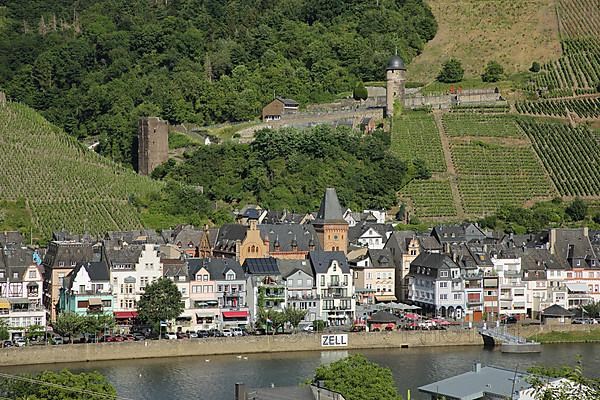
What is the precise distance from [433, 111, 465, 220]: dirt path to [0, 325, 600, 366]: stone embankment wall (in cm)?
2968

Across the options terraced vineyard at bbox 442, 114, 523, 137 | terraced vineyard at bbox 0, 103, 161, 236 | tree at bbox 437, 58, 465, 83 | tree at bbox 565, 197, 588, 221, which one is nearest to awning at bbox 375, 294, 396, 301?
terraced vineyard at bbox 0, 103, 161, 236

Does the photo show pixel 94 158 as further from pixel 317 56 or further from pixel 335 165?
pixel 317 56

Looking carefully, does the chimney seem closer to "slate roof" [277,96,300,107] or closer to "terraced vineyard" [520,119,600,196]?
"terraced vineyard" [520,119,600,196]

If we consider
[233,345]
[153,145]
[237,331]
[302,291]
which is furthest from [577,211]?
[233,345]

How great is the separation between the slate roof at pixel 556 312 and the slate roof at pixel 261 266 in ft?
50.4

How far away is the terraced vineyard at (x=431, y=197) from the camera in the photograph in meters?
101

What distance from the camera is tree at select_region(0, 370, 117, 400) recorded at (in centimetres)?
4288

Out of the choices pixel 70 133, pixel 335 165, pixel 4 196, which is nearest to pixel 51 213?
pixel 4 196

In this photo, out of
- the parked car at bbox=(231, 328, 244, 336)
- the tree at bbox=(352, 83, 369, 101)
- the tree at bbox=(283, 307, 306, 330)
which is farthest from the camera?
the tree at bbox=(352, 83, 369, 101)

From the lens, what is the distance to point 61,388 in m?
42.8

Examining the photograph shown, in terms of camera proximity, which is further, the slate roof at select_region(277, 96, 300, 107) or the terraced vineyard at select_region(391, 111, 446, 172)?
the slate roof at select_region(277, 96, 300, 107)

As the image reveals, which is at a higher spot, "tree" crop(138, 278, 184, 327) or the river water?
"tree" crop(138, 278, 184, 327)

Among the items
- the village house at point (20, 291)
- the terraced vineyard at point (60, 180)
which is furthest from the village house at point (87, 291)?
the terraced vineyard at point (60, 180)

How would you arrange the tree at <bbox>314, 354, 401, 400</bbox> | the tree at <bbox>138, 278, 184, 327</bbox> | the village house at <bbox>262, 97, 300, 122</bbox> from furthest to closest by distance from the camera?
1. the village house at <bbox>262, 97, 300, 122</bbox>
2. the tree at <bbox>138, 278, 184, 327</bbox>
3. the tree at <bbox>314, 354, 401, 400</bbox>
